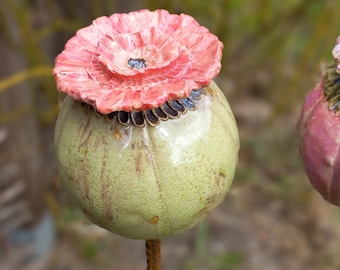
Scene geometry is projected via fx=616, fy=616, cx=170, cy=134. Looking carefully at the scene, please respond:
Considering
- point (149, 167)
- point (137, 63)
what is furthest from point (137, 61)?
point (149, 167)

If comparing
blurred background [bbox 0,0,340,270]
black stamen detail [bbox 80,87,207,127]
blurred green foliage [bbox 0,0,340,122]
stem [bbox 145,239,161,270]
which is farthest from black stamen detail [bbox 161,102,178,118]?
blurred background [bbox 0,0,340,270]

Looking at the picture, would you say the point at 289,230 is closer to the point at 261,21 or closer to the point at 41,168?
the point at 261,21

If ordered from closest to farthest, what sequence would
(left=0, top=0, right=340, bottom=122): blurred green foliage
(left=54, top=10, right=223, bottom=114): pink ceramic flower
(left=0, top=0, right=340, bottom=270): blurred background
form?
(left=54, top=10, right=223, bottom=114): pink ceramic flower → (left=0, top=0, right=340, bottom=122): blurred green foliage → (left=0, top=0, right=340, bottom=270): blurred background

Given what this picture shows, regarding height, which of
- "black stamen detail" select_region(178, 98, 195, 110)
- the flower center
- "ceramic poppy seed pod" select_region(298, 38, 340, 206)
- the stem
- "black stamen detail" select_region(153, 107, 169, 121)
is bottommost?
the stem

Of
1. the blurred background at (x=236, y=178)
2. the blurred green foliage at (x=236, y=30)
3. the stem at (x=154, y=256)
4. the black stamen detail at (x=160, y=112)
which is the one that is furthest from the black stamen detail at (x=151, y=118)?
the blurred background at (x=236, y=178)

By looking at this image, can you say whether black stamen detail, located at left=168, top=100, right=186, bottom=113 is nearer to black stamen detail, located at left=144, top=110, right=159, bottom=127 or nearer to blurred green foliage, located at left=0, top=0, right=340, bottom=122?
black stamen detail, located at left=144, top=110, right=159, bottom=127

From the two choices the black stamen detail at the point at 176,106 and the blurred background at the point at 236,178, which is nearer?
the black stamen detail at the point at 176,106

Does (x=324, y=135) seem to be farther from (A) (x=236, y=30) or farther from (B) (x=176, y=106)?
(A) (x=236, y=30)

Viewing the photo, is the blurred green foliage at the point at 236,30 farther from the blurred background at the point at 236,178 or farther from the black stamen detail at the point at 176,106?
the black stamen detail at the point at 176,106
